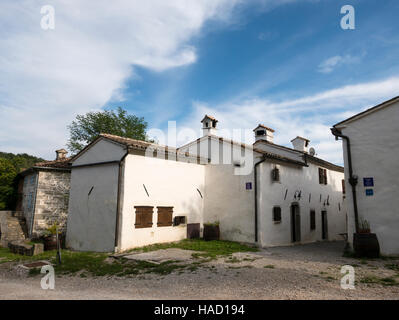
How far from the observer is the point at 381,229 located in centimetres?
1000

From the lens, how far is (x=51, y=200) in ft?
51.2

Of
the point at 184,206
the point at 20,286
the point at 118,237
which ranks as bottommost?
the point at 20,286

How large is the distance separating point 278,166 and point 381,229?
5.55 meters

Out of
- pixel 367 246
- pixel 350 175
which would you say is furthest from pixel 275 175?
pixel 367 246

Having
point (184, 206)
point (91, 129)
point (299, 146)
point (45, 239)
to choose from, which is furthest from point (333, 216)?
point (91, 129)

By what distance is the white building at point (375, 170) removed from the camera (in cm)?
991

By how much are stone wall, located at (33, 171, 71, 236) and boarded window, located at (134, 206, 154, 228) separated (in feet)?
20.5

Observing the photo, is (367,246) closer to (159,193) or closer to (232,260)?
(232,260)

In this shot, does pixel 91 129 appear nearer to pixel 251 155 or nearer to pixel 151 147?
pixel 151 147

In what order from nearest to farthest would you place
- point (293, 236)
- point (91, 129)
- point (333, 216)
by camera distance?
1. point (293, 236)
2. point (333, 216)
3. point (91, 129)

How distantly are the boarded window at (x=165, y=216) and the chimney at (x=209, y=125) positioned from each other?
5.70 metres

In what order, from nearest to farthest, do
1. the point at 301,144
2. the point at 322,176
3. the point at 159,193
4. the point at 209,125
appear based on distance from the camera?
the point at 159,193 → the point at 209,125 → the point at 322,176 → the point at 301,144

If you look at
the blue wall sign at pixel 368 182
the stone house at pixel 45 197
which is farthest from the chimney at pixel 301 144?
the stone house at pixel 45 197

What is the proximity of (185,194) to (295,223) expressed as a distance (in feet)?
20.7
